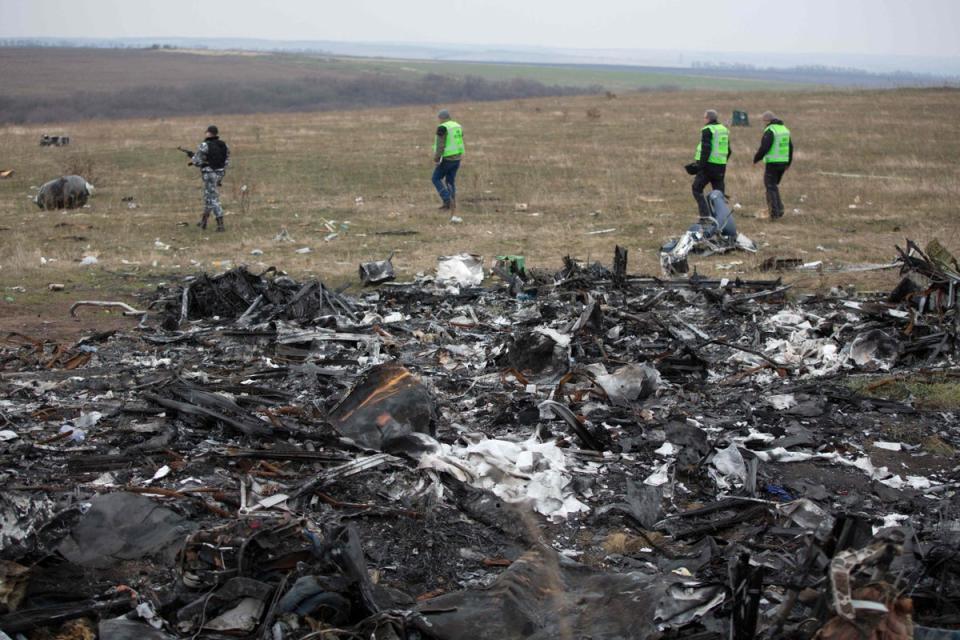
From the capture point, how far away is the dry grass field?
1121 cm

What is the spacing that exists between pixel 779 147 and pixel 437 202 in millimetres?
5655

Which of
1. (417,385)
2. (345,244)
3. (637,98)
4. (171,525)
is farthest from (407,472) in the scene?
(637,98)

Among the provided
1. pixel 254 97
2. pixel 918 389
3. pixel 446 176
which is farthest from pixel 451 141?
pixel 254 97

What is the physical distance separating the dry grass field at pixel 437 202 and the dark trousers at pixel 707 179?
511mm

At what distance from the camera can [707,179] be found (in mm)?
12766

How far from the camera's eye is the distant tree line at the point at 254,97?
47.2 meters

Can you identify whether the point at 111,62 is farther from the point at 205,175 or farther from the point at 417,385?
the point at 417,385

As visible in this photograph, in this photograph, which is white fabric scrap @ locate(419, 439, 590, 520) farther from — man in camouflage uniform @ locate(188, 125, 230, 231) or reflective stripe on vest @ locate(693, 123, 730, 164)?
man in camouflage uniform @ locate(188, 125, 230, 231)

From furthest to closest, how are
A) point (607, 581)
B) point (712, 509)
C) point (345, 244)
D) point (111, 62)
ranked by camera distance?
point (111, 62) → point (345, 244) → point (712, 509) → point (607, 581)

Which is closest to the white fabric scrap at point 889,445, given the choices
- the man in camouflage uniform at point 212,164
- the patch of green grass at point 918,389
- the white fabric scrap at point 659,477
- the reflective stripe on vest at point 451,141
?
the patch of green grass at point 918,389

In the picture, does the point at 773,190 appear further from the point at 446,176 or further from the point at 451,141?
the point at 446,176

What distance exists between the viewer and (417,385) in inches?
217

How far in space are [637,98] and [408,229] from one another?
3139 centimetres

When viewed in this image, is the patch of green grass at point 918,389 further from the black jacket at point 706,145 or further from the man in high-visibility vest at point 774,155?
the man in high-visibility vest at point 774,155
